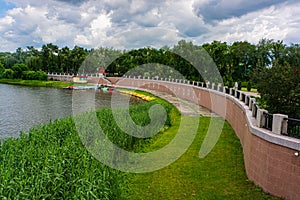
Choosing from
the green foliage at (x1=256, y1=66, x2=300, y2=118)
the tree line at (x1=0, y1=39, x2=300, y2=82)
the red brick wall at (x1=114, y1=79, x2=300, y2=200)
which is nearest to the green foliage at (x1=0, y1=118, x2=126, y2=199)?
the red brick wall at (x1=114, y1=79, x2=300, y2=200)

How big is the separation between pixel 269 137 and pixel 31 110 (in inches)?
753

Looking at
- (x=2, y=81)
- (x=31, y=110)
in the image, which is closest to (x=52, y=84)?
(x=2, y=81)

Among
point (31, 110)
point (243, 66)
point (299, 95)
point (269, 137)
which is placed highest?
point (243, 66)

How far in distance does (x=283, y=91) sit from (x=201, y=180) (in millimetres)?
3360

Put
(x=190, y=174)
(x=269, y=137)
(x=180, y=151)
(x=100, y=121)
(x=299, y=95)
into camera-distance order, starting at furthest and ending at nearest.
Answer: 1. (x=100, y=121)
2. (x=180, y=151)
3. (x=299, y=95)
4. (x=190, y=174)
5. (x=269, y=137)

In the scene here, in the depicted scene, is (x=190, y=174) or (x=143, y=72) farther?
(x=143, y=72)

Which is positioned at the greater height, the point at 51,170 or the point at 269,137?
the point at 269,137

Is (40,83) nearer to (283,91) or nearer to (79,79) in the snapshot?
(79,79)

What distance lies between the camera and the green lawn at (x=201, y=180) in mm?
5180

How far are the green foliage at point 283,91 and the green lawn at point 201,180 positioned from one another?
162 cm

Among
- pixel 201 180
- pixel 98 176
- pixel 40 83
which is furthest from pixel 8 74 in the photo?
pixel 201 180

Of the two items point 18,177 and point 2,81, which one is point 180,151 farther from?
point 2,81

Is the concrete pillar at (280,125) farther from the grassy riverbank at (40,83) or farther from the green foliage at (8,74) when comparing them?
the green foliage at (8,74)

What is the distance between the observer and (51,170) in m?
4.90
